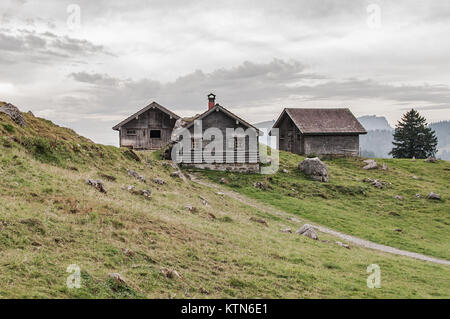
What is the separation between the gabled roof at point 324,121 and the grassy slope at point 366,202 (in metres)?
8.60

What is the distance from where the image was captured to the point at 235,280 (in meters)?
14.0

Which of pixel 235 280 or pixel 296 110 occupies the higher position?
pixel 296 110

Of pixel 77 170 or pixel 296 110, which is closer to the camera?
pixel 77 170

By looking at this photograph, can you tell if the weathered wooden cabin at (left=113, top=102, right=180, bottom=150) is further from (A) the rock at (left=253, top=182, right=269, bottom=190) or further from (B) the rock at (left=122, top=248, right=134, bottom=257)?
(B) the rock at (left=122, top=248, right=134, bottom=257)

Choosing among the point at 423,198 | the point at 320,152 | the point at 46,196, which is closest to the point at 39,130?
the point at 46,196

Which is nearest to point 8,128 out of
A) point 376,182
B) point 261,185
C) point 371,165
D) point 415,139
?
point 261,185

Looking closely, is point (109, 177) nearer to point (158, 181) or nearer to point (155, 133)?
point (158, 181)

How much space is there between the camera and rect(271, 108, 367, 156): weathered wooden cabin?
2514 inches

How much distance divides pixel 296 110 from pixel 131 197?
161 feet

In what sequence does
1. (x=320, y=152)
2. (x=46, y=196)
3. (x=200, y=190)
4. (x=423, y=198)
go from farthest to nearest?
(x=320, y=152) → (x=423, y=198) → (x=200, y=190) → (x=46, y=196)

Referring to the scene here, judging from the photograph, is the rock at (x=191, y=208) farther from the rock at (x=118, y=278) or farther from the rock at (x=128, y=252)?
the rock at (x=118, y=278)

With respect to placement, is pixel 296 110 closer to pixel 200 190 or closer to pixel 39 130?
pixel 200 190

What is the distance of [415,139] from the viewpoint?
83.1m
